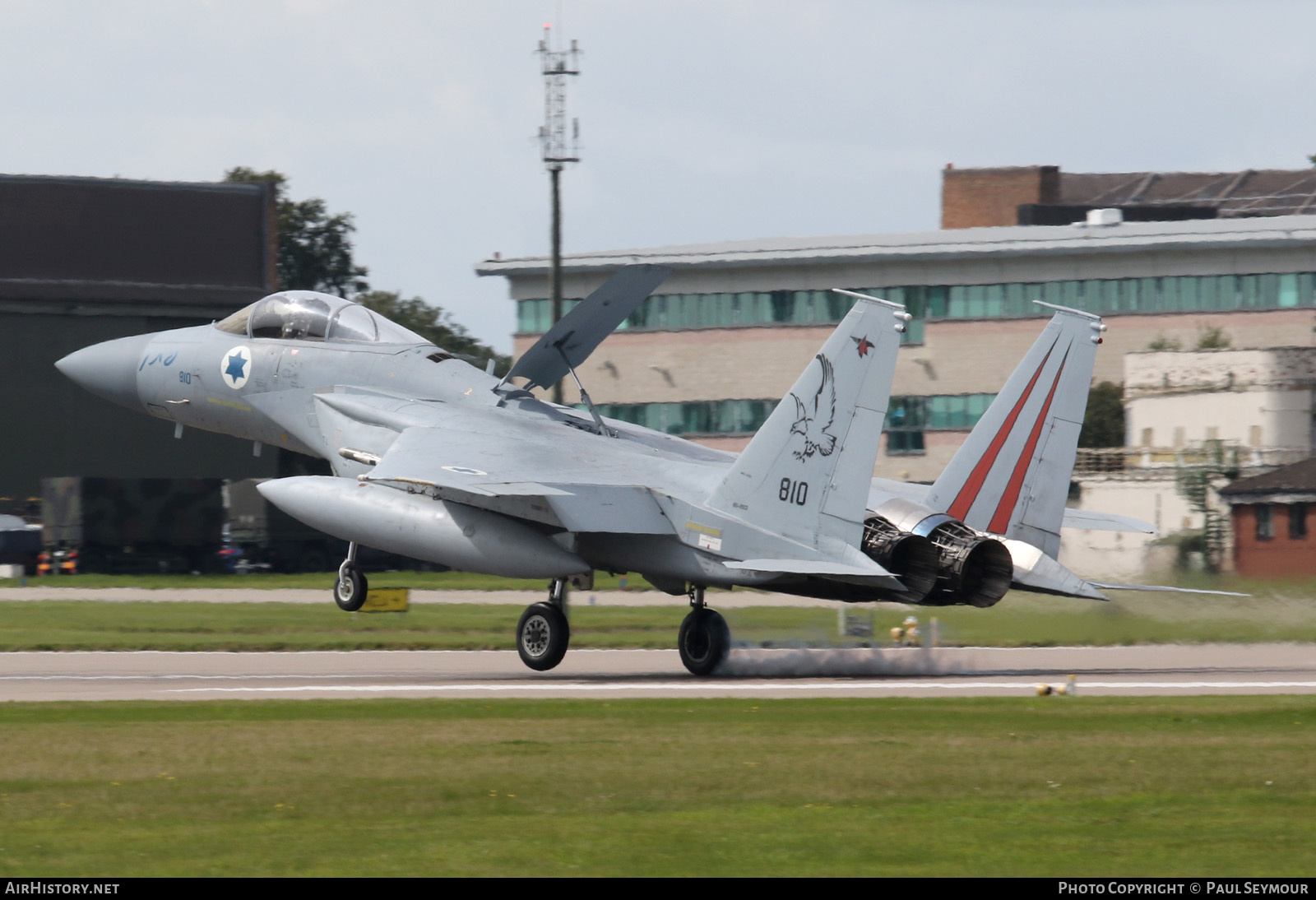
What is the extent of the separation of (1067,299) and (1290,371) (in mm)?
14199

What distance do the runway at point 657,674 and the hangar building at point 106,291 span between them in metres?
29.6

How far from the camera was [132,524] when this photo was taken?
171 ft

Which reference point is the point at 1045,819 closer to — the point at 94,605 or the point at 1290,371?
the point at 94,605

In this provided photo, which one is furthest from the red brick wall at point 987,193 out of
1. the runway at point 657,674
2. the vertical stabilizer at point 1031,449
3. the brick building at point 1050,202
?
the vertical stabilizer at point 1031,449

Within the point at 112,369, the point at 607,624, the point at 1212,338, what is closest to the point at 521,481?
the point at 112,369

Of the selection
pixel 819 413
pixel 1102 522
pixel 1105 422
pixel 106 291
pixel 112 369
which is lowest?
pixel 1102 522

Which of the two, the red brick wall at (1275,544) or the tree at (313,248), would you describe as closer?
the red brick wall at (1275,544)

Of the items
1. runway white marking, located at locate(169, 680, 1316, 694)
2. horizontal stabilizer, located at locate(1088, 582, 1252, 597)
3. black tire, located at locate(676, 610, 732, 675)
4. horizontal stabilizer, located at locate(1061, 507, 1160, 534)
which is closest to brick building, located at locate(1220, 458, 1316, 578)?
horizontal stabilizer, located at locate(1088, 582, 1252, 597)

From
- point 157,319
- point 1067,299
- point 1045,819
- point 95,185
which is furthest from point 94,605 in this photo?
point 1067,299

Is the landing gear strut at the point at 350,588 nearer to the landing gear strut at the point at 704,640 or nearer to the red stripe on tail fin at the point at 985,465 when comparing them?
the landing gear strut at the point at 704,640

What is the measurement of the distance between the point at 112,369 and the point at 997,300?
48.9 metres

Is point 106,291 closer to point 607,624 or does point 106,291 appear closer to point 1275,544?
point 607,624

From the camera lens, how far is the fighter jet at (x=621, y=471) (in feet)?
67.0

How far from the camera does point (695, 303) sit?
2840 inches
